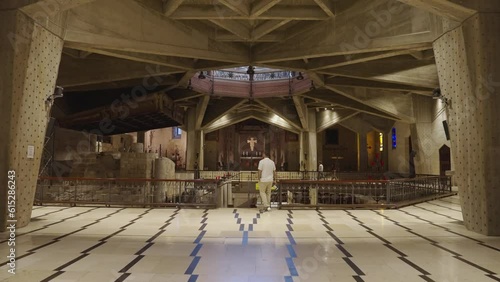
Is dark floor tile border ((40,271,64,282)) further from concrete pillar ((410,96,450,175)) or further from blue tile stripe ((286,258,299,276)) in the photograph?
concrete pillar ((410,96,450,175))

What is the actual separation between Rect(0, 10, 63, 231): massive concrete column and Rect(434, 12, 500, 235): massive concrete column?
28.3ft

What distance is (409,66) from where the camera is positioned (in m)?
13.5

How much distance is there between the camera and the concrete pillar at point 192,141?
27.5 metres

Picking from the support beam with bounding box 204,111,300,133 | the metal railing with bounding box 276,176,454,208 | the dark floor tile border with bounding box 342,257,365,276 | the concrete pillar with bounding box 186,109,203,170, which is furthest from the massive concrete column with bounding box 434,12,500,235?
the support beam with bounding box 204,111,300,133

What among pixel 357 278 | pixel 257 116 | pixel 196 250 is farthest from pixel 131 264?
pixel 257 116

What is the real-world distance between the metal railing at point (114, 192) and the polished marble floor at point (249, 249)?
1547 mm

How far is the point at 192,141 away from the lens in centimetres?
2784

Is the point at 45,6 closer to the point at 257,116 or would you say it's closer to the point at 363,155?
the point at 257,116

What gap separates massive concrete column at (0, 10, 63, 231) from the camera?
627 cm

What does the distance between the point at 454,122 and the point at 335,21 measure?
4.80 metres

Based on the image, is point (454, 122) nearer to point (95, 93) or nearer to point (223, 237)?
point (223, 237)

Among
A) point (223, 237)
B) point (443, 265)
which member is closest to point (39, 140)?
point (223, 237)

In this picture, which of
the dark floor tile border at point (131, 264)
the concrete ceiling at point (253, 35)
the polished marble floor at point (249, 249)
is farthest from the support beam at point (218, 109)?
the dark floor tile border at point (131, 264)

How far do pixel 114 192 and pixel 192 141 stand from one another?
49.4 ft
